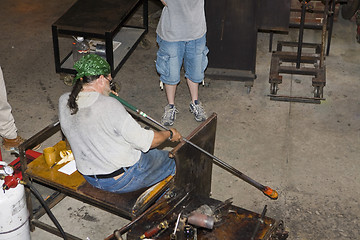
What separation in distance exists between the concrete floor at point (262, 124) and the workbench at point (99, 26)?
0.85 feet

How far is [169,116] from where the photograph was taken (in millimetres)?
6305

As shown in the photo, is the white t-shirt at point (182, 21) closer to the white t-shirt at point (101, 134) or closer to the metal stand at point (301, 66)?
the metal stand at point (301, 66)

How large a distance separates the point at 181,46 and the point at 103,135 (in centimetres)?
232

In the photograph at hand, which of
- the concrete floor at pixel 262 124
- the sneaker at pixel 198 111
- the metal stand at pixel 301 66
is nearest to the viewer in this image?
the concrete floor at pixel 262 124

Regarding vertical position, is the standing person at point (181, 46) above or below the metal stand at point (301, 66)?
above

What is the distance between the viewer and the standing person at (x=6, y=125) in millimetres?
5535

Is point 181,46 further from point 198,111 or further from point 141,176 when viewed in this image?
point 141,176

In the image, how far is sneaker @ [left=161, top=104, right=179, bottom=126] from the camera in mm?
6289

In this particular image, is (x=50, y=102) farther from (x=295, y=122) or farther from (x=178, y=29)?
(x=295, y=122)

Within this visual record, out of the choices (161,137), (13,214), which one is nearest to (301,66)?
(161,137)

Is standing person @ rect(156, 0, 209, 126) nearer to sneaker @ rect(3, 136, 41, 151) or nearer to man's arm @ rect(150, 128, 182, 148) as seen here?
sneaker @ rect(3, 136, 41, 151)

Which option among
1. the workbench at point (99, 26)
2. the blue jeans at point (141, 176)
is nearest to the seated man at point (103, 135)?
the blue jeans at point (141, 176)

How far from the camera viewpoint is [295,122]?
6.38 m

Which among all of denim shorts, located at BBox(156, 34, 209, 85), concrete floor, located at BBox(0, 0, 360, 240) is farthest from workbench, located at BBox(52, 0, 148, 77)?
denim shorts, located at BBox(156, 34, 209, 85)
